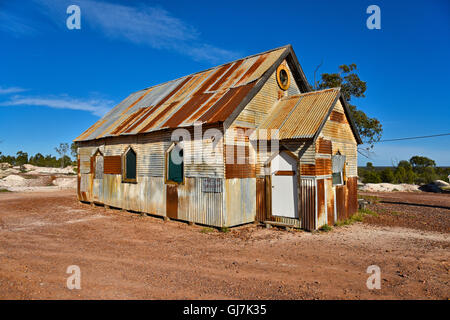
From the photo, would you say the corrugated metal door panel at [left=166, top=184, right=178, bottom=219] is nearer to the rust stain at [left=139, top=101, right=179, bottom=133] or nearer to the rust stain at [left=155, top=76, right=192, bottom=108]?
the rust stain at [left=139, top=101, right=179, bottom=133]

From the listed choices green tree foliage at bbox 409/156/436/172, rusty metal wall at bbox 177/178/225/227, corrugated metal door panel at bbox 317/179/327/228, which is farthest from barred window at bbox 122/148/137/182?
green tree foliage at bbox 409/156/436/172

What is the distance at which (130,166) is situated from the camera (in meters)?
15.1

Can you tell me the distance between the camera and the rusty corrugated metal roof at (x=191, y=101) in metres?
11.8

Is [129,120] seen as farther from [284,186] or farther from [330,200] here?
[330,200]

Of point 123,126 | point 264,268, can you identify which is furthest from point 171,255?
point 123,126

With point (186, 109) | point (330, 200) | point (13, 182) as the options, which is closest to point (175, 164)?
point (186, 109)

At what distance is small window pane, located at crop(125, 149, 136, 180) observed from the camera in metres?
14.9

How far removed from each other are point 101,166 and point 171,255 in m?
11.4

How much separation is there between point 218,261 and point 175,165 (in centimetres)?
609

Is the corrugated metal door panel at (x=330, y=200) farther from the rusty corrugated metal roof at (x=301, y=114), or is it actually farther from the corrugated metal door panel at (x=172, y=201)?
the corrugated metal door panel at (x=172, y=201)

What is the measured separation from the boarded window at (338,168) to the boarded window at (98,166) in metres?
13.0

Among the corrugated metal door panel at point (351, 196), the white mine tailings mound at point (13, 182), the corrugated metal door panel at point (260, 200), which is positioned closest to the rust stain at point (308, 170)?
the corrugated metal door panel at point (260, 200)

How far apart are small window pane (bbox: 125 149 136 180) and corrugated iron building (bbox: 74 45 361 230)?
5 centimetres
